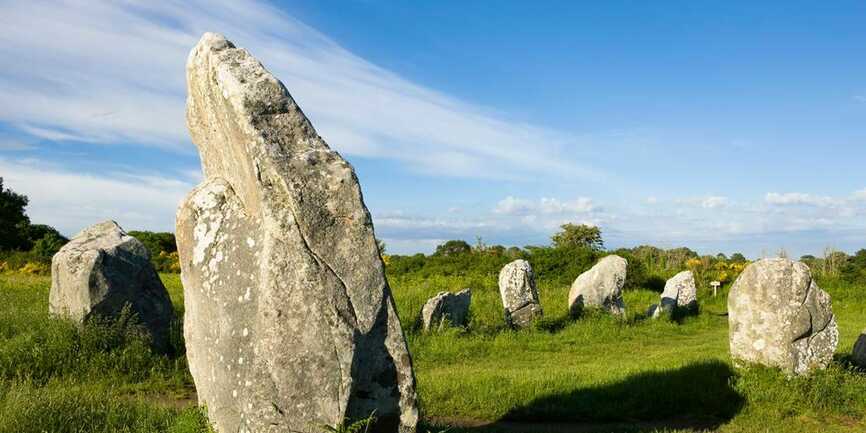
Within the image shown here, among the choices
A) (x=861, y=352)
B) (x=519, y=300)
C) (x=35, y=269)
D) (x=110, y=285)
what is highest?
(x=35, y=269)

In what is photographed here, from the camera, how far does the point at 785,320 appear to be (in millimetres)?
11859

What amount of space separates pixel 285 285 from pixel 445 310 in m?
12.2

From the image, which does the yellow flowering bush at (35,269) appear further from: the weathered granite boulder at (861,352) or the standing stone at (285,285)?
the weathered granite boulder at (861,352)

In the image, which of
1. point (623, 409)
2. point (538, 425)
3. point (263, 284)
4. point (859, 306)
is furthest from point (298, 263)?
point (859, 306)

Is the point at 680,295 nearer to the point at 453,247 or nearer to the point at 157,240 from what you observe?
the point at 453,247

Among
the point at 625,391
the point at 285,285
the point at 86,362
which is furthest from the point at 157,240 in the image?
the point at 285,285

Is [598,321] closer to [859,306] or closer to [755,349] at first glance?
[755,349]

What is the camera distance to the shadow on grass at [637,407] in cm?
1001

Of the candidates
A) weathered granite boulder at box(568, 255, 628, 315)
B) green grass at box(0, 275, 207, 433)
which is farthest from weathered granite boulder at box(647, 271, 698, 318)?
green grass at box(0, 275, 207, 433)

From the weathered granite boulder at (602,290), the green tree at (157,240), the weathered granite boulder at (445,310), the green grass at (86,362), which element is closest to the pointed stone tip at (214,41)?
the green grass at (86,362)

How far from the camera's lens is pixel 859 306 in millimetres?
27828

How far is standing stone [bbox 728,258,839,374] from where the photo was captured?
11.8 m

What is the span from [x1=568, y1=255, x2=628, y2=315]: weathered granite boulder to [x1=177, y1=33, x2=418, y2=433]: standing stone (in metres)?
15.8

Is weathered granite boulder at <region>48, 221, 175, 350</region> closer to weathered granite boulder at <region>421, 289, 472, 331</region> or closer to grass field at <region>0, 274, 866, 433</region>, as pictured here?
grass field at <region>0, 274, 866, 433</region>
